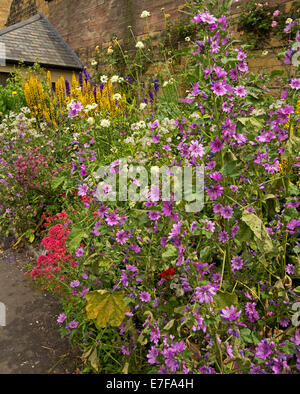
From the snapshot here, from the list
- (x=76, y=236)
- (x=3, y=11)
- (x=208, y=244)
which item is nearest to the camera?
(x=208, y=244)

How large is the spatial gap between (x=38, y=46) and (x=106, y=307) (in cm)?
1055

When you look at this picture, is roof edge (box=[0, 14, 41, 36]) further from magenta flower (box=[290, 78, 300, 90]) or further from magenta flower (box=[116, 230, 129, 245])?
magenta flower (box=[290, 78, 300, 90])

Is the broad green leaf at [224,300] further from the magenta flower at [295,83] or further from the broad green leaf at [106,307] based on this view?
the magenta flower at [295,83]

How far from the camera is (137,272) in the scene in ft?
5.07

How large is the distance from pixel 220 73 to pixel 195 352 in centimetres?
127

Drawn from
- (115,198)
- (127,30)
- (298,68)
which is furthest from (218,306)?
(127,30)

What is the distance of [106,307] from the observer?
1457 mm

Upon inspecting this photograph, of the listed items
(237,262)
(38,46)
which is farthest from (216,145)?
(38,46)

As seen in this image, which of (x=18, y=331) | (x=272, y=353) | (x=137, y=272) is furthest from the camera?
(x=18, y=331)

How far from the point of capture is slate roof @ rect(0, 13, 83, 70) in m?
9.12

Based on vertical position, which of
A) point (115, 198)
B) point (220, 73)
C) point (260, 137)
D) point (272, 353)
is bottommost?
point (272, 353)

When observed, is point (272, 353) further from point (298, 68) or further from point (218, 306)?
point (298, 68)

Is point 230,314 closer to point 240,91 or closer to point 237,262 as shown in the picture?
point 237,262

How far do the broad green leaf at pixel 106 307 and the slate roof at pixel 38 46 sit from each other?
28.7 feet
